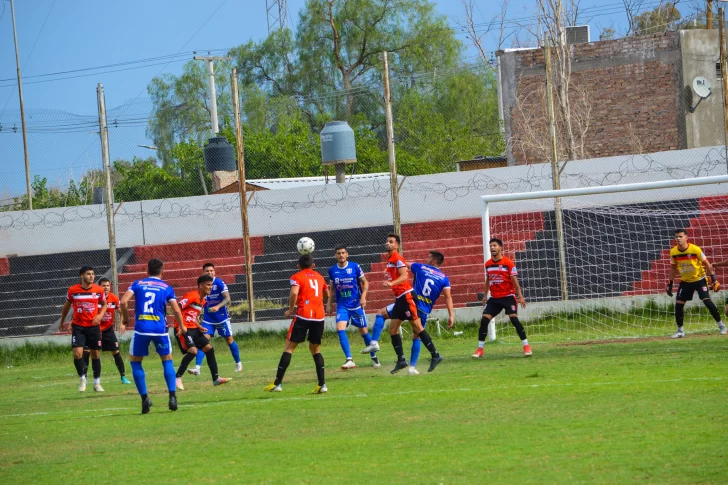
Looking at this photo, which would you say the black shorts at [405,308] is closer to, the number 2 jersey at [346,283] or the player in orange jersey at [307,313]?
the number 2 jersey at [346,283]

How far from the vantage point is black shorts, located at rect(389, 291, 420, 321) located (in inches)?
555

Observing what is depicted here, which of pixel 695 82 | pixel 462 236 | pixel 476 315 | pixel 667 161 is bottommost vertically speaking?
pixel 476 315

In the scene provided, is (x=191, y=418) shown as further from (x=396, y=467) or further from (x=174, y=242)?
(x=174, y=242)

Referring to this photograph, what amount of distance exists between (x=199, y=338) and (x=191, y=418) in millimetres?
3941

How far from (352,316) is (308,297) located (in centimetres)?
364

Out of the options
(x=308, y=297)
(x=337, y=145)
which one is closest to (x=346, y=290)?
(x=308, y=297)

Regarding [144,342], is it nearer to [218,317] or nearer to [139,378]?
[139,378]

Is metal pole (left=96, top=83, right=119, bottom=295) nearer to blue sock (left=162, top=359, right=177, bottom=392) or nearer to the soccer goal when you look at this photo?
the soccer goal

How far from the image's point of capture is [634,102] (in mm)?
33656

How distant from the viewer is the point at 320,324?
12.7 meters

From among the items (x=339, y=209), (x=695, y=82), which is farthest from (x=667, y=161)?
(x=339, y=209)

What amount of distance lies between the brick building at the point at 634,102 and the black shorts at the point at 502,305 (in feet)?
58.9

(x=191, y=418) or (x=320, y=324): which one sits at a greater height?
(x=320, y=324)

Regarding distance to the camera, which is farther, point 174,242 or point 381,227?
point 174,242
